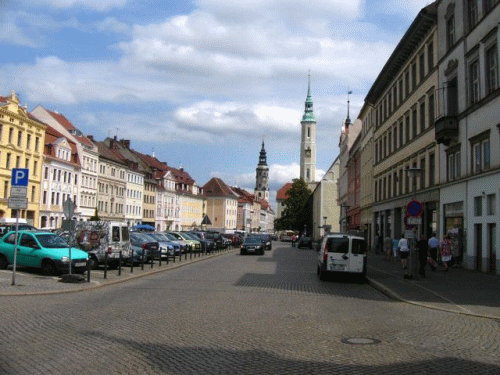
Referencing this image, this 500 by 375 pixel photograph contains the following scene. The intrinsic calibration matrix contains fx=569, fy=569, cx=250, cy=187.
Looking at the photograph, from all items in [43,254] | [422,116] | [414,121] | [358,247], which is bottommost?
[43,254]

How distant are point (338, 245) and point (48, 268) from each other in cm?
1085

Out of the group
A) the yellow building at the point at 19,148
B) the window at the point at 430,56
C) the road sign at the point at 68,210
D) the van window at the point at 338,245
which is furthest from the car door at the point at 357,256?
the yellow building at the point at 19,148


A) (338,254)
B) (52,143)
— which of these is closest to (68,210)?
(338,254)

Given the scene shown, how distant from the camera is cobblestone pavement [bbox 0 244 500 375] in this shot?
295 inches

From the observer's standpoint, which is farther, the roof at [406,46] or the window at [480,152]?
the roof at [406,46]

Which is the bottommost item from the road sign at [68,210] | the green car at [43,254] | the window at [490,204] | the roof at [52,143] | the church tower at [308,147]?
the green car at [43,254]

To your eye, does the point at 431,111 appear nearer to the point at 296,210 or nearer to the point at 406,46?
the point at 406,46

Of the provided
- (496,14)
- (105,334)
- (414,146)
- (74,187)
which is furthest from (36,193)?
(105,334)

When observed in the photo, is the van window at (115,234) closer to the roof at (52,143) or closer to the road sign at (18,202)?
the road sign at (18,202)

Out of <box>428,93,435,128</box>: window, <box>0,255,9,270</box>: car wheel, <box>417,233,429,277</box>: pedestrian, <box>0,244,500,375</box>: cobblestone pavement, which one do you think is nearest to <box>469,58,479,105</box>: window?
<box>428,93,435,128</box>: window

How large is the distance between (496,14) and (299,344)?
2033cm

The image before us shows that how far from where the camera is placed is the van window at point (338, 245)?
2208cm

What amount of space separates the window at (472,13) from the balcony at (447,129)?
15.0 feet

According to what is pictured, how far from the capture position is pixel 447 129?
29156mm
